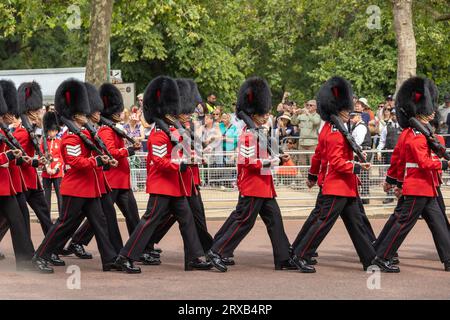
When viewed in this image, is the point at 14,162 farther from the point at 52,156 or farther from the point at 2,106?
the point at 52,156

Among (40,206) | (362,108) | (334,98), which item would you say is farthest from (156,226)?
(362,108)

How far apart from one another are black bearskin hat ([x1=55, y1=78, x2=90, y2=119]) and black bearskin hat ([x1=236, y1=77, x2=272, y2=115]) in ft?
4.59

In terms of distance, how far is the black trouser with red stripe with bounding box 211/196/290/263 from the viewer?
10.4 meters

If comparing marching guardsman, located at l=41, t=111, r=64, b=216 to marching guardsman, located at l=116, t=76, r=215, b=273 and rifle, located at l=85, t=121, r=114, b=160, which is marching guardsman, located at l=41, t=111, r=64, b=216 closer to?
rifle, located at l=85, t=121, r=114, b=160

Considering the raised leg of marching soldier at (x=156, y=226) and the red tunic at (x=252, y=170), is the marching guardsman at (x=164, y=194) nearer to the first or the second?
the raised leg of marching soldier at (x=156, y=226)

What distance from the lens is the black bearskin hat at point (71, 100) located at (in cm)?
1052

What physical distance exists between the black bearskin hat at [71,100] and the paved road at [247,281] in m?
1.45

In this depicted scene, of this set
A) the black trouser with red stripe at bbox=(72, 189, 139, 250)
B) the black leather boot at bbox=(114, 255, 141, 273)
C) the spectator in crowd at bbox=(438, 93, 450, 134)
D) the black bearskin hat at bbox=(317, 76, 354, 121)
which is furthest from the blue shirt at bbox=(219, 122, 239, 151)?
the black leather boot at bbox=(114, 255, 141, 273)

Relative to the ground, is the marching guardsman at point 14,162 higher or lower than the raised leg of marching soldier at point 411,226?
higher

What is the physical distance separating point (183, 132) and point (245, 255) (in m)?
1.90

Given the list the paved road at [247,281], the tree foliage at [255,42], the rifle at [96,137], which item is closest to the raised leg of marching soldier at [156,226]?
the paved road at [247,281]

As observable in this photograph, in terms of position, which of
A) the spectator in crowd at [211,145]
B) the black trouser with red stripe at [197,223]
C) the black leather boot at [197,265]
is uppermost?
the spectator in crowd at [211,145]

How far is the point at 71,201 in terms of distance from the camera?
1030cm

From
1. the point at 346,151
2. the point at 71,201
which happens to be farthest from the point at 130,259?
the point at 346,151
